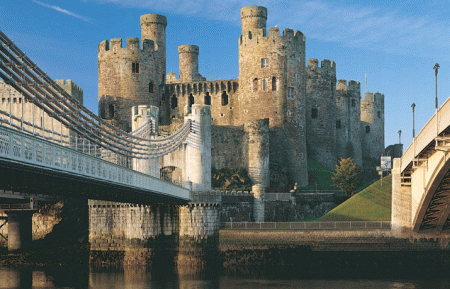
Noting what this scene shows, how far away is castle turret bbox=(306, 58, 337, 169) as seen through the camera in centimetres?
8219

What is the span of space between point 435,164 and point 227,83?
139 ft

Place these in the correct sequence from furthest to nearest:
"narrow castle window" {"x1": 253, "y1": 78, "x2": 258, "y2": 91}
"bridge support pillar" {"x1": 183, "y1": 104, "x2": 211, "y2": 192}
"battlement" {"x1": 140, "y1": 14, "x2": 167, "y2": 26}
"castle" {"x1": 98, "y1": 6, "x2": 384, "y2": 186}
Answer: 1. "battlement" {"x1": 140, "y1": 14, "x2": 167, "y2": 26}
2. "narrow castle window" {"x1": 253, "y1": 78, "x2": 258, "y2": 91}
3. "castle" {"x1": 98, "y1": 6, "x2": 384, "y2": 186}
4. "bridge support pillar" {"x1": 183, "y1": 104, "x2": 211, "y2": 192}

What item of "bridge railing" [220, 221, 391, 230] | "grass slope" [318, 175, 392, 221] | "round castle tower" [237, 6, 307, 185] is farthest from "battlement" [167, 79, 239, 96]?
"bridge railing" [220, 221, 391, 230]

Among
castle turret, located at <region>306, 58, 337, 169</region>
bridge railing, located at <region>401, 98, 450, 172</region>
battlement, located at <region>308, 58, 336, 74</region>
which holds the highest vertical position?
battlement, located at <region>308, 58, 336, 74</region>

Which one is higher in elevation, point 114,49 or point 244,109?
point 114,49

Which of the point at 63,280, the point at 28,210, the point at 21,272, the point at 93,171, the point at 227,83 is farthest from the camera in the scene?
the point at 227,83

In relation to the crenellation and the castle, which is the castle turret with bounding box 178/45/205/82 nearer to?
the castle

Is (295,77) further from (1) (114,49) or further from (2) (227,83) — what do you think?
(1) (114,49)

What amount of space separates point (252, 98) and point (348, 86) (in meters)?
21.2

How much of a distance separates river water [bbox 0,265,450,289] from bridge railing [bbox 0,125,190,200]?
16.8ft

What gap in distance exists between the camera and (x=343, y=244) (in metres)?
46.7

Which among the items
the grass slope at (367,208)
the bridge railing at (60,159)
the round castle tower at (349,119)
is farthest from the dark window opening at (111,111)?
the bridge railing at (60,159)

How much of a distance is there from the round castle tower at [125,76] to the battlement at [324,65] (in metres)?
16.4

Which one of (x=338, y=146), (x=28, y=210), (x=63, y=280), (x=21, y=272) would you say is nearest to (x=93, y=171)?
(x=63, y=280)
